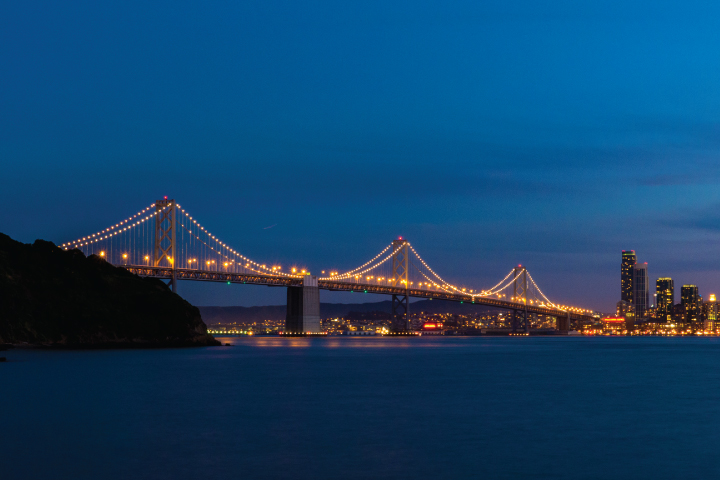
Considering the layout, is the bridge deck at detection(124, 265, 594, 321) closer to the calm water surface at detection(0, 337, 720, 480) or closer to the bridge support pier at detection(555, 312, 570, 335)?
the bridge support pier at detection(555, 312, 570, 335)

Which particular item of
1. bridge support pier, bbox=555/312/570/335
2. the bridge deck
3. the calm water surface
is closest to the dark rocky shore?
the bridge deck

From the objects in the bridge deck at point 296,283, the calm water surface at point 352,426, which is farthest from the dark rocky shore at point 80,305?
the calm water surface at point 352,426

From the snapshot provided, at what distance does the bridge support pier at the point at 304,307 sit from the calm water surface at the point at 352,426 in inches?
2074

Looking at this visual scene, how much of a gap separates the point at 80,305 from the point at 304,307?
3552 cm

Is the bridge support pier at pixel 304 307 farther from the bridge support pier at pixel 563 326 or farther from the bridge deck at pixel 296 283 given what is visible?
the bridge support pier at pixel 563 326

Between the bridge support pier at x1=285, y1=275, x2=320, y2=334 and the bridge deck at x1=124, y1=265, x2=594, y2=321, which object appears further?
the bridge support pier at x1=285, y1=275, x2=320, y2=334

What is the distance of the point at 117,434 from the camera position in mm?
15148

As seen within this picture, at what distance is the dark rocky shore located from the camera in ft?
166

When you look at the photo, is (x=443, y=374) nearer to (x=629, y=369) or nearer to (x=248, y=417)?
(x=629, y=369)

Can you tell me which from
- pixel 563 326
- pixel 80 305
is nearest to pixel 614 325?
pixel 563 326

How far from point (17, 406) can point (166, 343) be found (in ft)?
129

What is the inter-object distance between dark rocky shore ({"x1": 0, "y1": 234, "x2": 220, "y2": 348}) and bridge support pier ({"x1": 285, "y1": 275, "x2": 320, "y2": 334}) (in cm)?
2400

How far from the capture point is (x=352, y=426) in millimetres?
16672

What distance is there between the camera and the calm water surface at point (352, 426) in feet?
39.4
